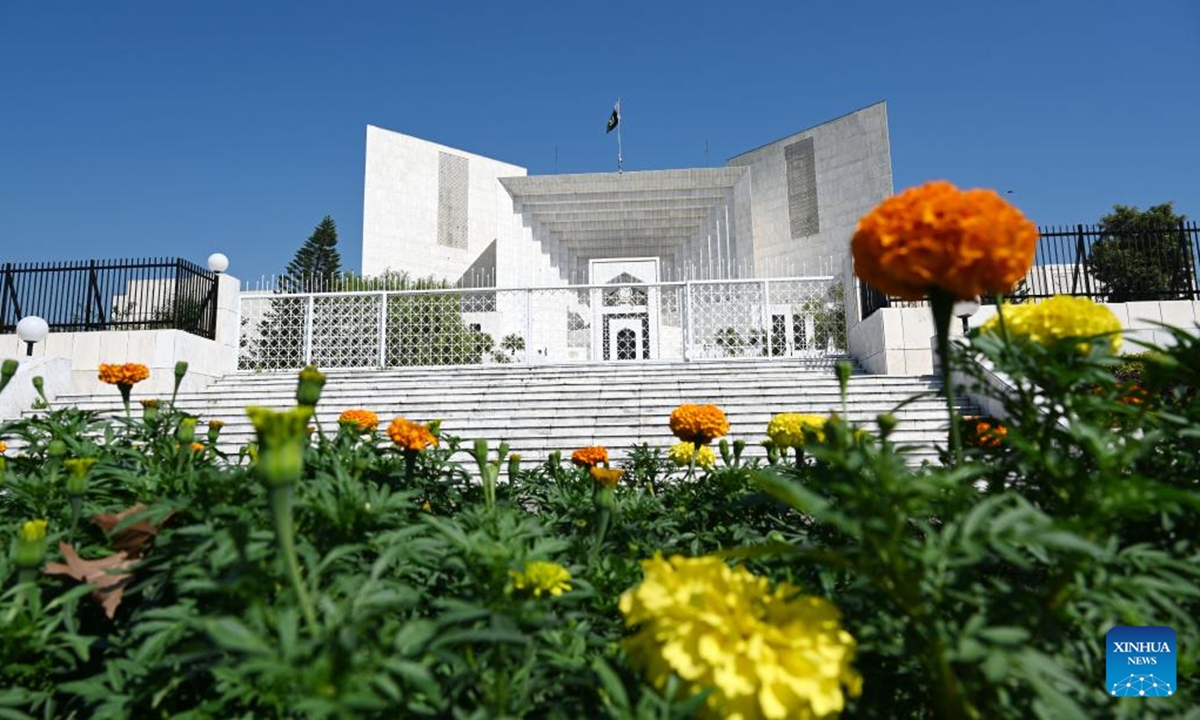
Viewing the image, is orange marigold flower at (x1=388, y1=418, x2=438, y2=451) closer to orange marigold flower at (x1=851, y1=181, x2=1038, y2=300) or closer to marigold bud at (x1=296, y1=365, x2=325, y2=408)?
marigold bud at (x1=296, y1=365, x2=325, y2=408)

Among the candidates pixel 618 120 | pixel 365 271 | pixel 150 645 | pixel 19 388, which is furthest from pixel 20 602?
pixel 365 271

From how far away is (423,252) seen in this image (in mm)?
34719

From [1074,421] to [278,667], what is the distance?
1313 mm

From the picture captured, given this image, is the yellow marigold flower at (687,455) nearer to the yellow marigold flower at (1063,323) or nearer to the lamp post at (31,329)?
the yellow marigold flower at (1063,323)

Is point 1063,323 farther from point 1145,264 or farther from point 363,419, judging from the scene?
point 1145,264

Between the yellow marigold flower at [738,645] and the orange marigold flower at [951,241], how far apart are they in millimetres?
632

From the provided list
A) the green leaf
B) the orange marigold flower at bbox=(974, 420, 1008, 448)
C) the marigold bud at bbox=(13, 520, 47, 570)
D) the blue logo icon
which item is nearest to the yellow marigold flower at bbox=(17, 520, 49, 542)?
the marigold bud at bbox=(13, 520, 47, 570)

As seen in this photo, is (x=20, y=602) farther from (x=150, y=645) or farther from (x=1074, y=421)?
(x=1074, y=421)

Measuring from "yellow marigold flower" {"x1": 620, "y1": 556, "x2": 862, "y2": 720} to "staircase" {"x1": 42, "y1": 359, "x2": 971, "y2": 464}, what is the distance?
5.52 meters

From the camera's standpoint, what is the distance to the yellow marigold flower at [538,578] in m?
1.13

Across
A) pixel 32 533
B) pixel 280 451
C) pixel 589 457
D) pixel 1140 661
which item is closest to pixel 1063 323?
pixel 1140 661

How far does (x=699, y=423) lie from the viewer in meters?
2.77

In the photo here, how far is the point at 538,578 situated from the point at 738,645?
416 millimetres

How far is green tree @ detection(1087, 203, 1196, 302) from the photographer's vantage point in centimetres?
1002
